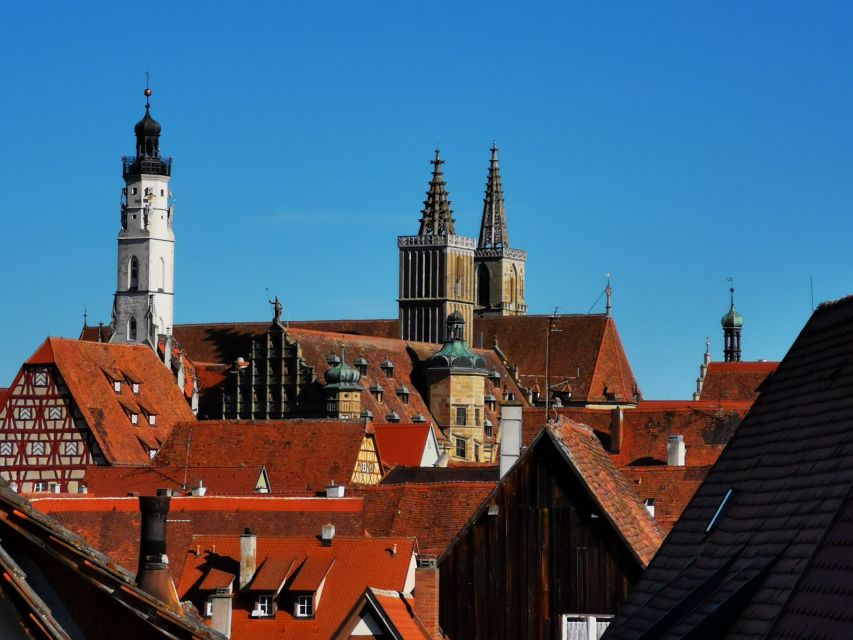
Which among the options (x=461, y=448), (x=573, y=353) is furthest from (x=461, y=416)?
(x=573, y=353)

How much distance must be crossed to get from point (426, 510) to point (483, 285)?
121m

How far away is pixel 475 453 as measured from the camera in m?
115

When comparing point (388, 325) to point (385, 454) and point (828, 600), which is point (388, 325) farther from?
point (828, 600)

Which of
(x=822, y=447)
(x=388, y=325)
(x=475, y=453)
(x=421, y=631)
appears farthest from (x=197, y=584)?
(x=388, y=325)

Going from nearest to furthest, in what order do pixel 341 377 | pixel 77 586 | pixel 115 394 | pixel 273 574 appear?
pixel 77 586, pixel 273 574, pixel 115 394, pixel 341 377

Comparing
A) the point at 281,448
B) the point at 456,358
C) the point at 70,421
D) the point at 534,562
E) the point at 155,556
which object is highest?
the point at 456,358

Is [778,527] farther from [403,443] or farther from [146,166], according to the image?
[146,166]

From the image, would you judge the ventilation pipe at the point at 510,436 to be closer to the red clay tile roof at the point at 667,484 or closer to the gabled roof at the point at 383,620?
the gabled roof at the point at 383,620

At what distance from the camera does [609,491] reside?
25688 millimetres

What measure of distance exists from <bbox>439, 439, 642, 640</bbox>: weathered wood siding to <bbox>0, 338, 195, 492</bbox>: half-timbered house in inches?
2307

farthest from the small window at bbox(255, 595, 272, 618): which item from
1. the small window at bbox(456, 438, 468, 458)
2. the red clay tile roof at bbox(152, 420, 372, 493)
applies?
the small window at bbox(456, 438, 468, 458)

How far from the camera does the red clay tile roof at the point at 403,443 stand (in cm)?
8912

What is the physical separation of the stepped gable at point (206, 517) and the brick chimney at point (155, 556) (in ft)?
119

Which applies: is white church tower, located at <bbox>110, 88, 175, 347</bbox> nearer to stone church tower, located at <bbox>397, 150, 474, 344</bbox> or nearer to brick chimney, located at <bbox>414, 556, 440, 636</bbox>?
stone church tower, located at <bbox>397, 150, 474, 344</bbox>
